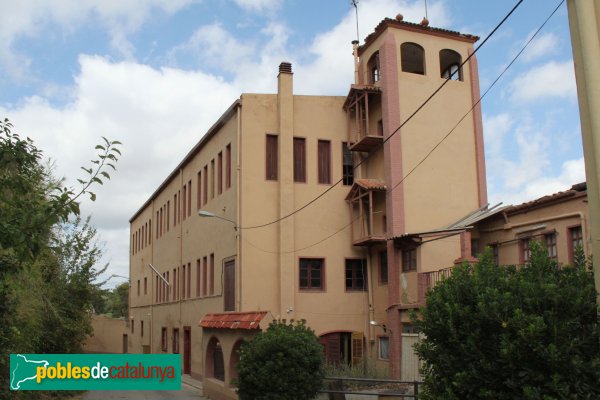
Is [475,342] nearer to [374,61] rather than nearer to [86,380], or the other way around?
[86,380]

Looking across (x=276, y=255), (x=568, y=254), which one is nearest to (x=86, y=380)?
(x=276, y=255)

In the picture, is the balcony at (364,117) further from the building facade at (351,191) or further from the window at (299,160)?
the window at (299,160)

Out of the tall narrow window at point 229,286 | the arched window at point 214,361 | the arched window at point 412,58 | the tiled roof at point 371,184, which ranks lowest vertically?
the arched window at point 214,361

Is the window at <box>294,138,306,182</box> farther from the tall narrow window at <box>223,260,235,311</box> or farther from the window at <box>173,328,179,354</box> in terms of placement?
the window at <box>173,328,179,354</box>

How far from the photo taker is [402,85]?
22.2m

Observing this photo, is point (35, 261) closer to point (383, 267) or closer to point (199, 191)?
point (383, 267)

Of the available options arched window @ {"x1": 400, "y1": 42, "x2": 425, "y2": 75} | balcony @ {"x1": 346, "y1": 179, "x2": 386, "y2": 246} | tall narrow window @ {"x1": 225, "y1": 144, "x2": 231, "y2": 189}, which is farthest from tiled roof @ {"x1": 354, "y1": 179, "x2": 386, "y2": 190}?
tall narrow window @ {"x1": 225, "y1": 144, "x2": 231, "y2": 189}

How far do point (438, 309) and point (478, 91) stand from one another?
17555 mm

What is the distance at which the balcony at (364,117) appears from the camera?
73.1 feet

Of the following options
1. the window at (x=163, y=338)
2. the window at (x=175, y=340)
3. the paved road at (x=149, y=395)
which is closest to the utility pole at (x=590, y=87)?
the paved road at (x=149, y=395)

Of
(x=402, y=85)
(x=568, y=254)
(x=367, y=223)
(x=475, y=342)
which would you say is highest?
(x=402, y=85)

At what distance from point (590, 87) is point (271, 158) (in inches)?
666

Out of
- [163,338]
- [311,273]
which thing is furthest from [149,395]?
[163,338]

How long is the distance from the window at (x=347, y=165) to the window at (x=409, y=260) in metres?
4.36
